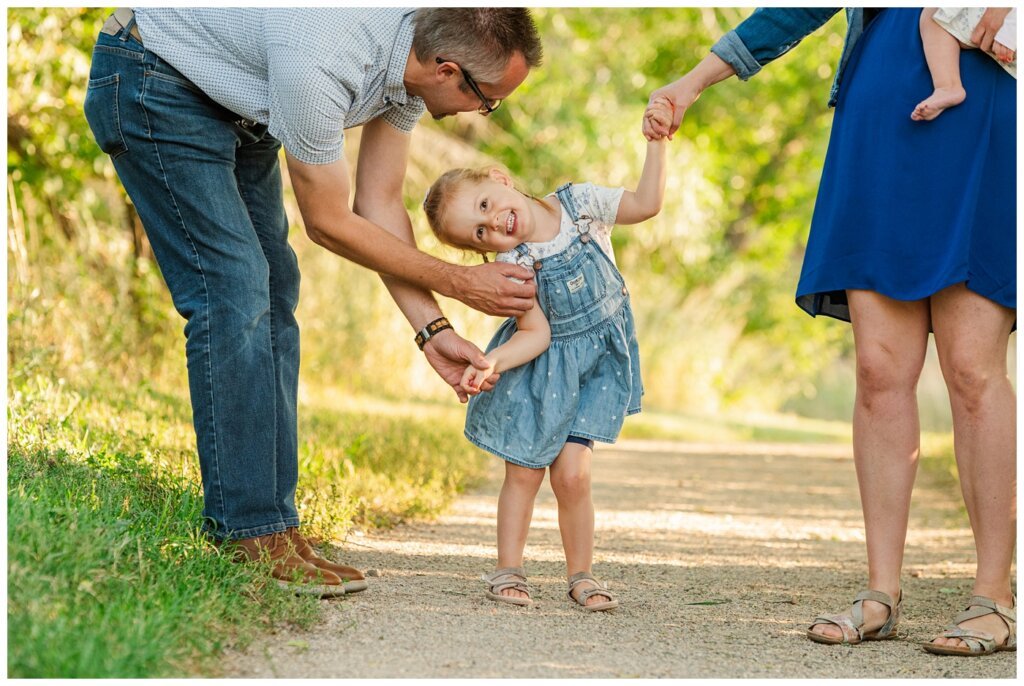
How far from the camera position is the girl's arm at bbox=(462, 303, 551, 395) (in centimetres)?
314

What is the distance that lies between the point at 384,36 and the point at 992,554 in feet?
6.75

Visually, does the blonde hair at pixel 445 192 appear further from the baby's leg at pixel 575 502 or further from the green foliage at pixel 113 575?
the green foliage at pixel 113 575

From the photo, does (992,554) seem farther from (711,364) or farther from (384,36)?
(711,364)

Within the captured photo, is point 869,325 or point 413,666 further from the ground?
point 869,325

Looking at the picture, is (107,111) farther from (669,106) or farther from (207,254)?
(669,106)

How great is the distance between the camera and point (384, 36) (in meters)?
2.84

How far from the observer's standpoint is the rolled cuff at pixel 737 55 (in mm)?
3145

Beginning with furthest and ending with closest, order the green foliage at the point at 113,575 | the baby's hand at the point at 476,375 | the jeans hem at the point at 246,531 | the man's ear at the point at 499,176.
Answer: the man's ear at the point at 499,176 < the baby's hand at the point at 476,375 < the jeans hem at the point at 246,531 < the green foliage at the point at 113,575

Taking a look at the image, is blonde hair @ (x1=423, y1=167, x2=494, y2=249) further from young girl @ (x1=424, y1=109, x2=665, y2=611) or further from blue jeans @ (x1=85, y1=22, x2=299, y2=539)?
blue jeans @ (x1=85, y1=22, x2=299, y2=539)

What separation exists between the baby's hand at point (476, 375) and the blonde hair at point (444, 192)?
1.27 feet

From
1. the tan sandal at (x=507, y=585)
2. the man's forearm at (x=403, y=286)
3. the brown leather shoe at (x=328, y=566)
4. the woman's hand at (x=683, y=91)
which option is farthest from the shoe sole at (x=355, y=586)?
the woman's hand at (x=683, y=91)

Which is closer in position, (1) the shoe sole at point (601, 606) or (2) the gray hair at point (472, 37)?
(2) the gray hair at point (472, 37)

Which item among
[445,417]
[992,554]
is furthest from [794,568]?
[445,417]

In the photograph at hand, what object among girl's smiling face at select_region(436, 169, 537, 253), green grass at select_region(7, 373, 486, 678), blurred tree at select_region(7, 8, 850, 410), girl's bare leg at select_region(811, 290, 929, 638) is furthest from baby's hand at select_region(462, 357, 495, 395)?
blurred tree at select_region(7, 8, 850, 410)
